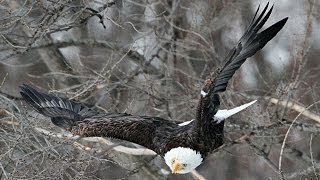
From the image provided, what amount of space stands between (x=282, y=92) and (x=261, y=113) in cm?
88

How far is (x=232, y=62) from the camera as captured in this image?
727 centimetres

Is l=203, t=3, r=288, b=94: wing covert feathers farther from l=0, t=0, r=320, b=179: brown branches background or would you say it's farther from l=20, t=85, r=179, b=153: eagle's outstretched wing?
l=20, t=85, r=179, b=153: eagle's outstretched wing

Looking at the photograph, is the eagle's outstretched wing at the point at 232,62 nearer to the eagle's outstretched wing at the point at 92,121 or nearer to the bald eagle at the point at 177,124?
the bald eagle at the point at 177,124

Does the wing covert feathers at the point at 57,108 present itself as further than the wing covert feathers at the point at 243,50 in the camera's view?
Yes

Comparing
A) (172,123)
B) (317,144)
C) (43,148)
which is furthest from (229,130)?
(317,144)

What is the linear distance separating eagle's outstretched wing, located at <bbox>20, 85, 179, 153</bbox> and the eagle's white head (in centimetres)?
35

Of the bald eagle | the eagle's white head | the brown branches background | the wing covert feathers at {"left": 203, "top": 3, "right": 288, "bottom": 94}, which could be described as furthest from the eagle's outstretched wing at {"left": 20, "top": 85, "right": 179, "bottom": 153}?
the wing covert feathers at {"left": 203, "top": 3, "right": 288, "bottom": 94}

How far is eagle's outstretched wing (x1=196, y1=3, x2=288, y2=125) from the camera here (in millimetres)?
7117

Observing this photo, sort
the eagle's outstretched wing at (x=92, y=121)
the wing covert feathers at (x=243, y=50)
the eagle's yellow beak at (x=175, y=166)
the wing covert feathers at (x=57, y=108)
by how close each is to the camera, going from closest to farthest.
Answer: the wing covert feathers at (x=243, y=50) < the eagle's yellow beak at (x=175, y=166) < the eagle's outstretched wing at (x=92, y=121) < the wing covert feathers at (x=57, y=108)

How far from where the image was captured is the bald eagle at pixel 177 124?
726cm

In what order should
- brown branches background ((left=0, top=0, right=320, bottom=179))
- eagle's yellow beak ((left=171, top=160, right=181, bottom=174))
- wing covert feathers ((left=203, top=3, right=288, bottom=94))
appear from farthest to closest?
brown branches background ((left=0, top=0, right=320, bottom=179)) → eagle's yellow beak ((left=171, top=160, right=181, bottom=174)) → wing covert feathers ((left=203, top=3, right=288, bottom=94))

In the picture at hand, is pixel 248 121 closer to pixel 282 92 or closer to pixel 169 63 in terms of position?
pixel 282 92

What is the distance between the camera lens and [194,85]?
11.3 metres

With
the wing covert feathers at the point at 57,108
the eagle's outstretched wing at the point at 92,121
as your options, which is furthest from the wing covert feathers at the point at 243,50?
the wing covert feathers at the point at 57,108
